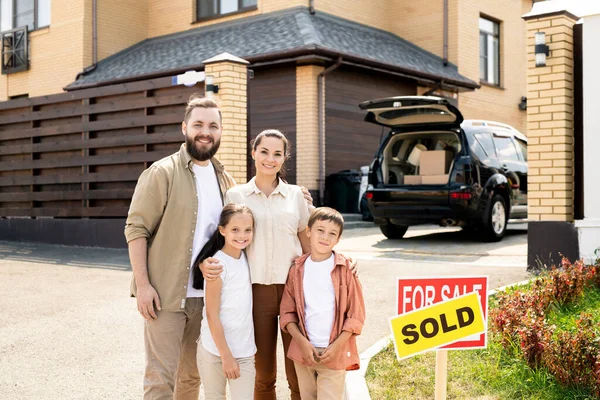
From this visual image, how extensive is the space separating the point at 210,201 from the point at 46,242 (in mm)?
10246

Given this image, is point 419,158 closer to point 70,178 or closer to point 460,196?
point 460,196

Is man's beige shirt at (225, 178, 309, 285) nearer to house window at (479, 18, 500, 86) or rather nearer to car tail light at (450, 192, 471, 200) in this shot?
car tail light at (450, 192, 471, 200)

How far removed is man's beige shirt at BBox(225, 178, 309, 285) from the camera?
148 inches

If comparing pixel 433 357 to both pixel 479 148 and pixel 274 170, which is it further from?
pixel 479 148

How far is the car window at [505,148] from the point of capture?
11.8 metres

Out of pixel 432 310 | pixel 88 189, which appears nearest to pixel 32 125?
pixel 88 189

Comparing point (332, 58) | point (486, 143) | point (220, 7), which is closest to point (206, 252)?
point (486, 143)

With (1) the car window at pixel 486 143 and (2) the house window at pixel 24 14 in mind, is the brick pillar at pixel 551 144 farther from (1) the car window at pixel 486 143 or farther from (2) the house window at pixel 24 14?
(2) the house window at pixel 24 14

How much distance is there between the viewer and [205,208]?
3781 mm

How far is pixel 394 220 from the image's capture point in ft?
38.6

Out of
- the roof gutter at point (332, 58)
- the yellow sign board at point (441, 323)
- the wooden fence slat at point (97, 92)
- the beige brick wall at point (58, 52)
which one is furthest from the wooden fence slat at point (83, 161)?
the yellow sign board at point (441, 323)

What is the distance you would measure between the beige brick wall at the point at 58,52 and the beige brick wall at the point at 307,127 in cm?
738

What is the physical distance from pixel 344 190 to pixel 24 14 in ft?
41.7

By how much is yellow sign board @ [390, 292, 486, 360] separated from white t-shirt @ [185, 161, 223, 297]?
1.08m
